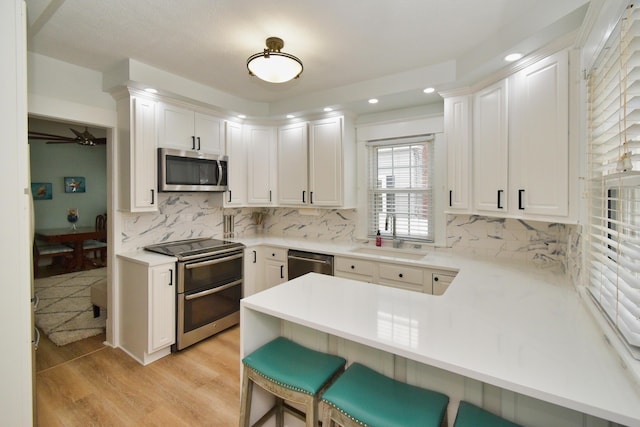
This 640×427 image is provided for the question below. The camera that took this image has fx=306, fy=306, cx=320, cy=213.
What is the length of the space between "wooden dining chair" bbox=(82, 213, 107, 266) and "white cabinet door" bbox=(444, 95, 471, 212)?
6.69 m

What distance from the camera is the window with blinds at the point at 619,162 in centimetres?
101

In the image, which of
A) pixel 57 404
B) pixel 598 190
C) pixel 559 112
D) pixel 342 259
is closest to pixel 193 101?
pixel 342 259

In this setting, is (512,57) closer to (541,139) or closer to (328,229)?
(541,139)

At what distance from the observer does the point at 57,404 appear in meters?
2.18

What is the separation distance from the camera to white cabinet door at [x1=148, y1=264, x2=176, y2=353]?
8.79 ft

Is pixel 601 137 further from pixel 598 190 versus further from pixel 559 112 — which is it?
pixel 559 112

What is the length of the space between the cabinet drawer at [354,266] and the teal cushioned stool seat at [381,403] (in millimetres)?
1625

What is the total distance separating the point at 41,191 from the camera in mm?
6098

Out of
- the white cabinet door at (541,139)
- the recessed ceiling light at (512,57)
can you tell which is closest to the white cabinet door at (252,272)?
the white cabinet door at (541,139)

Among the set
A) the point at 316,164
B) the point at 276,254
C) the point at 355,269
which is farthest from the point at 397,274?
the point at 316,164

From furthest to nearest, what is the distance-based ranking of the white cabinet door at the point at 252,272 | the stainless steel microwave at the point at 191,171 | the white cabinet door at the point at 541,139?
the white cabinet door at the point at 252,272
the stainless steel microwave at the point at 191,171
the white cabinet door at the point at 541,139

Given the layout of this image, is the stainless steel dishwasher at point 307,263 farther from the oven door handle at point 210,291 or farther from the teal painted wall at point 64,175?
the teal painted wall at point 64,175

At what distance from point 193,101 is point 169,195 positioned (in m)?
1.06

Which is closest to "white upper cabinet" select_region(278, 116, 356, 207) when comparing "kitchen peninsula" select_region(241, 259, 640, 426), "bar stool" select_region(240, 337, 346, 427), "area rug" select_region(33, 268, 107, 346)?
"kitchen peninsula" select_region(241, 259, 640, 426)
